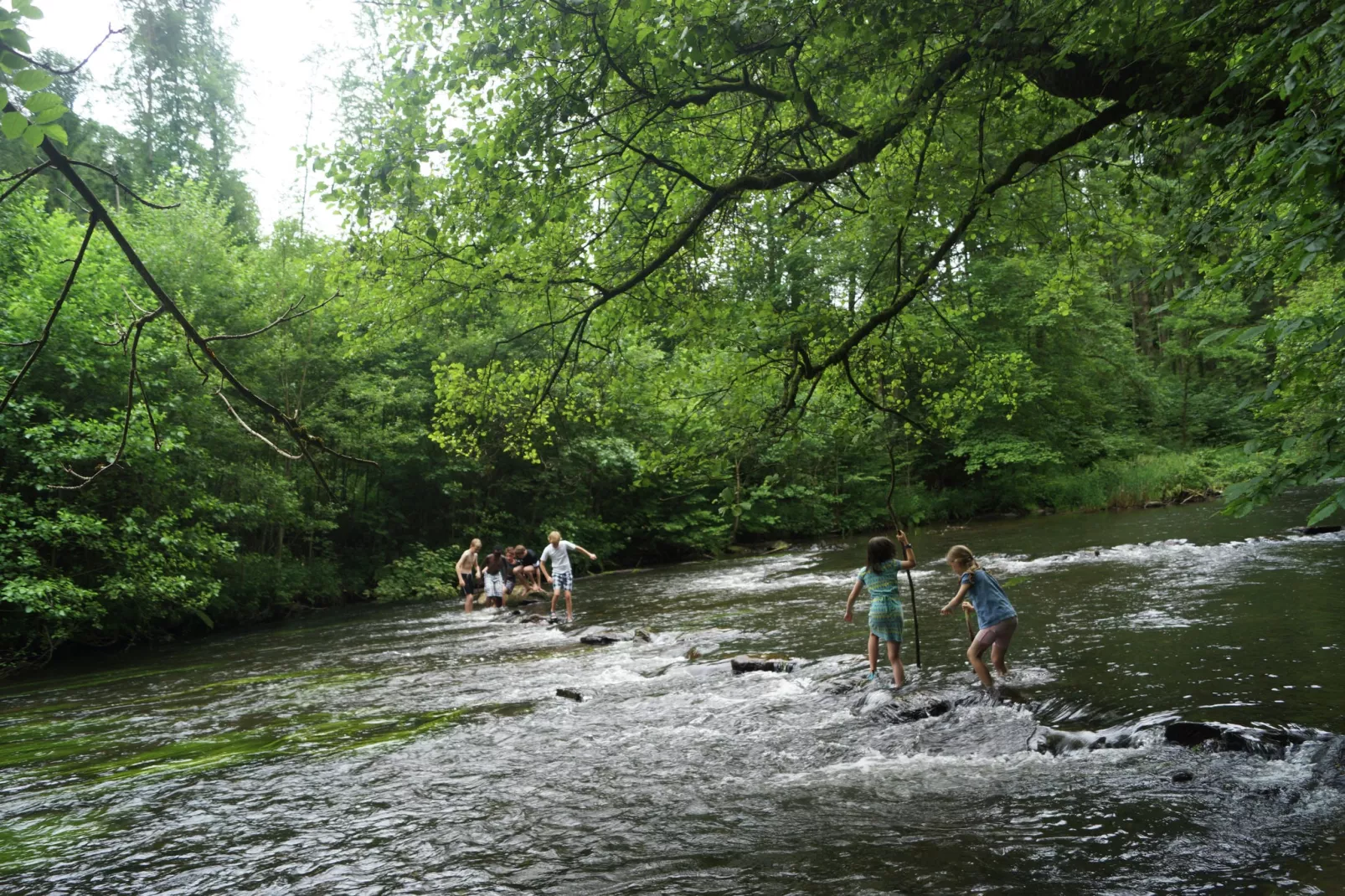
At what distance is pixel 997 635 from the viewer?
8.80 m

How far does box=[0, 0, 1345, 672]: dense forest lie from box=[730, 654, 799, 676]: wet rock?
2310mm

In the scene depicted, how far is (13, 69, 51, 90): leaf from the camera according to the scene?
2.07 metres

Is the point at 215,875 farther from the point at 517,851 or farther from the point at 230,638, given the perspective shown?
the point at 230,638

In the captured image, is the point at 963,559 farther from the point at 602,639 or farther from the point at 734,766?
the point at 602,639

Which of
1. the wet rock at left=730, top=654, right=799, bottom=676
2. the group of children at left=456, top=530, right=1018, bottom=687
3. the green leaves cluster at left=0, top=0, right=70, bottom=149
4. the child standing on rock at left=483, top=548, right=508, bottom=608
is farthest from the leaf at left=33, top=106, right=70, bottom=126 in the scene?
the child standing on rock at left=483, top=548, right=508, bottom=608

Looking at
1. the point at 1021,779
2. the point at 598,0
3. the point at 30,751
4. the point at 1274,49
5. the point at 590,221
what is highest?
the point at 598,0

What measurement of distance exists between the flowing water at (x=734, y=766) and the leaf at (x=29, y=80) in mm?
4533

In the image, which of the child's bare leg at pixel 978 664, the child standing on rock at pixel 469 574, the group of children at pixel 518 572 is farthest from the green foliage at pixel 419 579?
the child's bare leg at pixel 978 664

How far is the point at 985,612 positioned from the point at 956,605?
285mm

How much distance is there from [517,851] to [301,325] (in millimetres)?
25906

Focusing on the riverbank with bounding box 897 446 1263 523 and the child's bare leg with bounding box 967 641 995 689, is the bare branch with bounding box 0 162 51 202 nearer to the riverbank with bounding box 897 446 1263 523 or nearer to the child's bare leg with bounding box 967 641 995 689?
the child's bare leg with bounding box 967 641 995 689

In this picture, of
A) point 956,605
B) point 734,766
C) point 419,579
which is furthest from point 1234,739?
point 419,579

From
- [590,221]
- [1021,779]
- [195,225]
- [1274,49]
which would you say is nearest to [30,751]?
[590,221]

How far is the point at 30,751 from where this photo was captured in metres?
9.65
